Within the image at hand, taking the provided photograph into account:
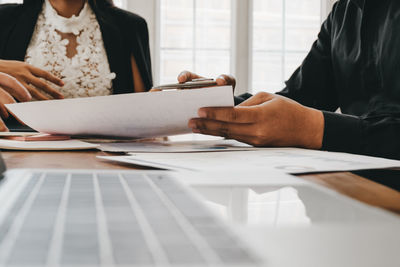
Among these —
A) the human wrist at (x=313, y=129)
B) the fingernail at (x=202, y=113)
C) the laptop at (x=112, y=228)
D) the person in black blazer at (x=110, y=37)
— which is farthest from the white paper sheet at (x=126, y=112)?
the person in black blazer at (x=110, y=37)

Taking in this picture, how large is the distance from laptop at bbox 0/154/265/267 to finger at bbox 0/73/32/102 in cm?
50

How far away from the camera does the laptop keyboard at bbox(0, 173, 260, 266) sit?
115mm

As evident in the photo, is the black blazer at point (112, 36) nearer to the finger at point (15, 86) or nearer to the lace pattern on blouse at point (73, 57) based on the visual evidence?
the lace pattern on blouse at point (73, 57)

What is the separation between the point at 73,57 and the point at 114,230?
4.51 feet

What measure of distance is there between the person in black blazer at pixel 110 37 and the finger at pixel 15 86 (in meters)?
0.62

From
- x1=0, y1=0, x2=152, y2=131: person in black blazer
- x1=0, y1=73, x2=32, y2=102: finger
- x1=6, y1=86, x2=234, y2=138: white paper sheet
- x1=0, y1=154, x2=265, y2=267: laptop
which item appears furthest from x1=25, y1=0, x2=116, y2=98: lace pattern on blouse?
x1=0, y1=154, x2=265, y2=267: laptop

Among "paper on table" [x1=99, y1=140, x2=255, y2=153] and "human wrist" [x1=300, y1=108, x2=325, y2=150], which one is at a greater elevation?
"human wrist" [x1=300, y1=108, x2=325, y2=150]

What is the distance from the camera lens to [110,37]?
1462 millimetres

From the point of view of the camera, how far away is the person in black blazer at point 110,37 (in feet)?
4.33

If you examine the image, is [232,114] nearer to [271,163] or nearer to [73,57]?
[271,163]

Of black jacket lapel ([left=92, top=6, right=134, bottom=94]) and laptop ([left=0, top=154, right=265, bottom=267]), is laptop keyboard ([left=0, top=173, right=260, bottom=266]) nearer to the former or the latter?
laptop ([left=0, top=154, right=265, bottom=267])

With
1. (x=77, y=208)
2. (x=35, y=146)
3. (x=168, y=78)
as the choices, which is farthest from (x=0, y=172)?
(x=168, y=78)

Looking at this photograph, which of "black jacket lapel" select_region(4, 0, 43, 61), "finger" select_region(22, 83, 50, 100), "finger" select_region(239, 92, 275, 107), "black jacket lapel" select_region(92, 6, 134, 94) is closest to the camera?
"finger" select_region(239, 92, 275, 107)

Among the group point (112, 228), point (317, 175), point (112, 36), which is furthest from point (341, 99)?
point (112, 36)
